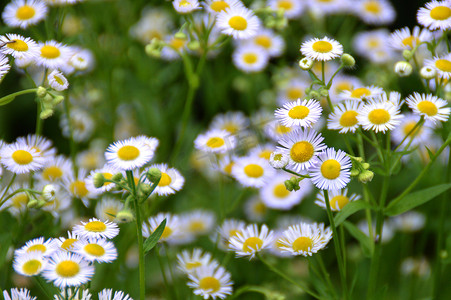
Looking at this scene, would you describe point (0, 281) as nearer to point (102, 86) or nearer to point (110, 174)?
point (110, 174)

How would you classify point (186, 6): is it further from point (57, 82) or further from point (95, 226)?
point (95, 226)

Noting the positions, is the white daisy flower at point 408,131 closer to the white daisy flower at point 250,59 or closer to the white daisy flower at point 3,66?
the white daisy flower at point 250,59

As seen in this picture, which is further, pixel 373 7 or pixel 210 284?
pixel 373 7

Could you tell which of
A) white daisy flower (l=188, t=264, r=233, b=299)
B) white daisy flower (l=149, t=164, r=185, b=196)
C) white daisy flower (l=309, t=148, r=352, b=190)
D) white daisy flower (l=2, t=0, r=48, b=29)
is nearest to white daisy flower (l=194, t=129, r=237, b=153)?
white daisy flower (l=149, t=164, r=185, b=196)

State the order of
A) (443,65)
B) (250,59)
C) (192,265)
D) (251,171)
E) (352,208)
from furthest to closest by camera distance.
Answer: (250,59)
(251,171)
(192,265)
(443,65)
(352,208)

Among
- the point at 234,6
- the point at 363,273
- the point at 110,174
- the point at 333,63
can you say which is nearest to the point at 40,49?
the point at 110,174

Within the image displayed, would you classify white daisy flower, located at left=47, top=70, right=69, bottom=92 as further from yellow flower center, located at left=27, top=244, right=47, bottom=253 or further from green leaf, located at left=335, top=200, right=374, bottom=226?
green leaf, located at left=335, top=200, right=374, bottom=226

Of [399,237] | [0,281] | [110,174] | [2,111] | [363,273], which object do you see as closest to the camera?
[110,174]

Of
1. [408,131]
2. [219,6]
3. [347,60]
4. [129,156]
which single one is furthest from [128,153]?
[408,131]
